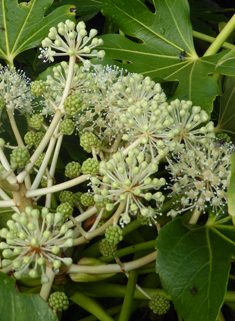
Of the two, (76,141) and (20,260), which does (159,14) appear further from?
(20,260)

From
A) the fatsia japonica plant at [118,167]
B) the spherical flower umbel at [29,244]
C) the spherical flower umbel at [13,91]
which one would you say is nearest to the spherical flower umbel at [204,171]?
the fatsia japonica plant at [118,167]

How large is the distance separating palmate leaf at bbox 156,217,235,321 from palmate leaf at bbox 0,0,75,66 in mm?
838

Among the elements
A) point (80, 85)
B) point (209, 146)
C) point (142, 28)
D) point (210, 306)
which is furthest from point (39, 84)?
point (210, 306)

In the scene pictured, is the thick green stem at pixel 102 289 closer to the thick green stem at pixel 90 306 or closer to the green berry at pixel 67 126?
the thick green stem at pixel 90 306

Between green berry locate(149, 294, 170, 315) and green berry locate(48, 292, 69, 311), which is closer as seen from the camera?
green berry locate(48, 292, 69, 311)

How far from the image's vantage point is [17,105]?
1026 mm

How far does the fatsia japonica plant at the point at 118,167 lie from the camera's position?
0.80 m

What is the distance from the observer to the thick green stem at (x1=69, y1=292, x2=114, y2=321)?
1.11m

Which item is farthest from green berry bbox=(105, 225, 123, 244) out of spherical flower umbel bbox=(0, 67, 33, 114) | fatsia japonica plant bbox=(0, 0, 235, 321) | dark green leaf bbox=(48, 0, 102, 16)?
dark green leaf bbox=(48, 0, 102, 16)

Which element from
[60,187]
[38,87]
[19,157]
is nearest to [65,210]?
[60,187]

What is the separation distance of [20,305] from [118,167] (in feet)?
1.25

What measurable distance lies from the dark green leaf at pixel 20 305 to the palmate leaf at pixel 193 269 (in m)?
0.32

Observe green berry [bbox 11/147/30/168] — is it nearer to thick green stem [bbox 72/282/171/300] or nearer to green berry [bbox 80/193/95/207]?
green berry [bbox 80/193/95/207]

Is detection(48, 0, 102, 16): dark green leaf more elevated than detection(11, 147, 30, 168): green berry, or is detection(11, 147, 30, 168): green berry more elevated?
detection(48, 0, 102, 16): dark green leaf
